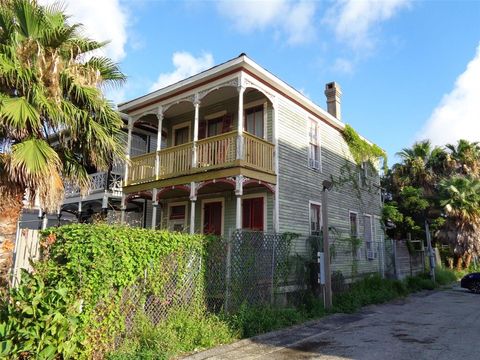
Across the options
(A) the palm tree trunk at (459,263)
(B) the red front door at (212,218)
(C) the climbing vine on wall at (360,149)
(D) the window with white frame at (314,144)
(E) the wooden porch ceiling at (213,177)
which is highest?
(C) the climbing vine on wall at (360,149)

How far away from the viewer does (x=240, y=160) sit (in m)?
11.8

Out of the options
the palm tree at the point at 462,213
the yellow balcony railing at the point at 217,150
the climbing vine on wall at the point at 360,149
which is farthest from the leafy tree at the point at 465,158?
the yellow balcony railing at the point at 217,150

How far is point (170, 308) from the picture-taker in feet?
22.8

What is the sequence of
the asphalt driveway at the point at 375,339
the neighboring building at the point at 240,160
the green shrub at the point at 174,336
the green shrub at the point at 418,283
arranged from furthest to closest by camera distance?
the green shrub at the point at 418,283
the neighboring building at the point at 240,160
the asphalt driveway at the point at 375,339
the green shrub at the point at 174,336

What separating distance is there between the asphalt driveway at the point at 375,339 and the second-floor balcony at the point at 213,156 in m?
5.23

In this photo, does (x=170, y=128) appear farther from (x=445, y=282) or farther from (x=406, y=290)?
(x=445, y=282)

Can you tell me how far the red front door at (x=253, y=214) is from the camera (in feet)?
44.5

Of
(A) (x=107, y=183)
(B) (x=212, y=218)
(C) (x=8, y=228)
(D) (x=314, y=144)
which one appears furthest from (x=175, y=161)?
(C) (x=8, y=228)

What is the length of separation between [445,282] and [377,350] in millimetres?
16536

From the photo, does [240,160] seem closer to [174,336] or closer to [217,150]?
[217,150]

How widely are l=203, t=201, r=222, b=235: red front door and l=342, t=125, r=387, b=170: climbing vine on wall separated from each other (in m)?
7.61

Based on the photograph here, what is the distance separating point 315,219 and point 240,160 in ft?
16.6

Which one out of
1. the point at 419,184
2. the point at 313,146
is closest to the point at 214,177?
the point at 313,146

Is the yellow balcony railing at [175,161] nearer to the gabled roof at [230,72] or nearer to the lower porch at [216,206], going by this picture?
the lower porch at [216,206]
